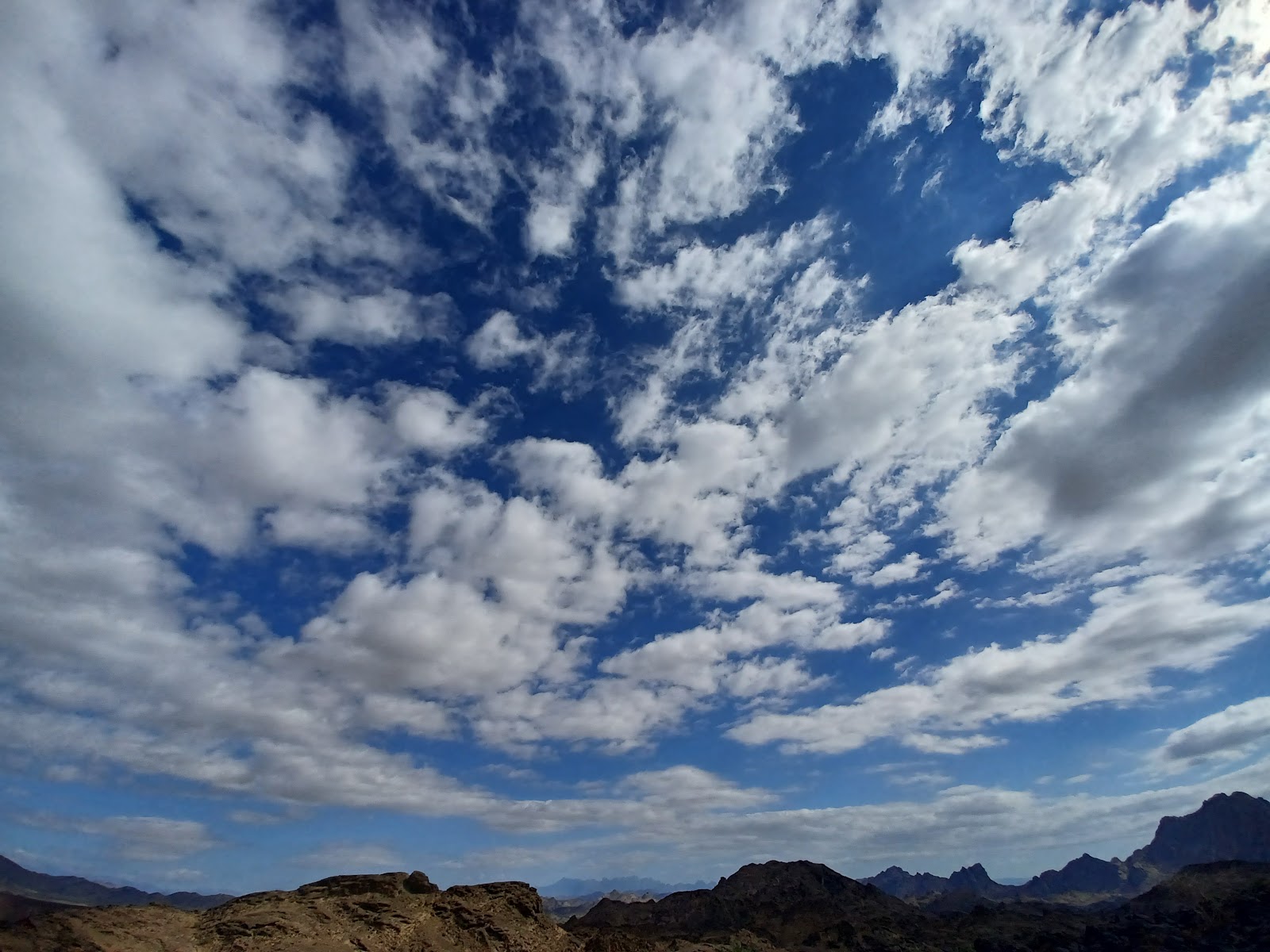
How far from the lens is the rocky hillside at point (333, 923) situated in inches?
1813

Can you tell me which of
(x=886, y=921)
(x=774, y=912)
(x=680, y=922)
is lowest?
(x=886, y=921)

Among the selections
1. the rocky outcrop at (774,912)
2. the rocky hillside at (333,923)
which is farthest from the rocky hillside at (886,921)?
the rocky hillside at (333,923)

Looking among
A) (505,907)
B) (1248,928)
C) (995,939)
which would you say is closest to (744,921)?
(995,939)

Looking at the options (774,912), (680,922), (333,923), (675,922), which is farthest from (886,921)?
(333,923)

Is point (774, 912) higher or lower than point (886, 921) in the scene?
higher

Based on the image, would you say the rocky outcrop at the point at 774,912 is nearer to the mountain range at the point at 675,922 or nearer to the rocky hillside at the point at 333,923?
the mountain range at the point at 675,922

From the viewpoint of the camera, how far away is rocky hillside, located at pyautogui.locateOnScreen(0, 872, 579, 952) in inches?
1813

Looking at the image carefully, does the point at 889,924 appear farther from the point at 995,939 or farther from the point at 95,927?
the point at 95,927

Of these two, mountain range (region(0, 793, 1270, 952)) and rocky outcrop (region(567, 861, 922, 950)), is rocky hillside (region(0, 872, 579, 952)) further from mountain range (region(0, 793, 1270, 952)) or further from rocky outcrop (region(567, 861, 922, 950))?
rocky outcrop (region(567, 861, 922, 950))

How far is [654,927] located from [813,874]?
6151 centimetres

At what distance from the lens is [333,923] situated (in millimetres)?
58125

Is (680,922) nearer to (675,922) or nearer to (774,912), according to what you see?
→ (675,922)

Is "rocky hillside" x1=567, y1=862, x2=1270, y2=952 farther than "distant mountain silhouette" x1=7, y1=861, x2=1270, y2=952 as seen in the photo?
Yes

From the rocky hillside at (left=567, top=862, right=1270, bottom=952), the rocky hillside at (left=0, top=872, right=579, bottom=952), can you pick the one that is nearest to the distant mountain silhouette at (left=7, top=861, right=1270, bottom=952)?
the rocky hillside at (left=0, top=872, right=579, bottom=952)
